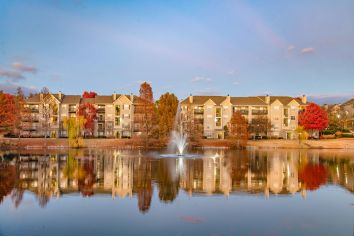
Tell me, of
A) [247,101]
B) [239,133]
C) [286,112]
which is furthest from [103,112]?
[286,112]

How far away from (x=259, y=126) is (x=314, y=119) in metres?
14.3

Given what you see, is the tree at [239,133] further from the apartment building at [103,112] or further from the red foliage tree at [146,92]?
the apartment building at [103,112]

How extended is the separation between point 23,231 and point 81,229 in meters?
2.22

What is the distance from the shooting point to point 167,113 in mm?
84688

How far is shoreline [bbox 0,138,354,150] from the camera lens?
75375mm

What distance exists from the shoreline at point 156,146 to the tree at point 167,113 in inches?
145

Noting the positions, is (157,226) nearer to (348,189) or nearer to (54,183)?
(54,183)

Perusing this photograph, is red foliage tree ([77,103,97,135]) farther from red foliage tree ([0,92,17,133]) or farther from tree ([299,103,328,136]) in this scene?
tree ([299,103,328,136])

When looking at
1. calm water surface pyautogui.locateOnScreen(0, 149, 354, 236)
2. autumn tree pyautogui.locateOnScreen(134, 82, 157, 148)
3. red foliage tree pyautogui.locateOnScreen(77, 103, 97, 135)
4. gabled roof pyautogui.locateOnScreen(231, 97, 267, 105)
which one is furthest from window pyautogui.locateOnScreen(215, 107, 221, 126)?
calm water surface pyautogui.locateOnScreen(0, 149, 354, 236)

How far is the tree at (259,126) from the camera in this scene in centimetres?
9688

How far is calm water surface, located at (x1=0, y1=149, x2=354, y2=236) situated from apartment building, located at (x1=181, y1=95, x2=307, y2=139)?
70624mm

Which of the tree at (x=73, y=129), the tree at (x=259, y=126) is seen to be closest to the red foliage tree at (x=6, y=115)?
the tree at (x=73, y=129)

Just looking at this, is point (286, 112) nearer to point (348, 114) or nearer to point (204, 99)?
point (204, 99)

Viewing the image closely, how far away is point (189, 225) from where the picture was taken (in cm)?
1591
